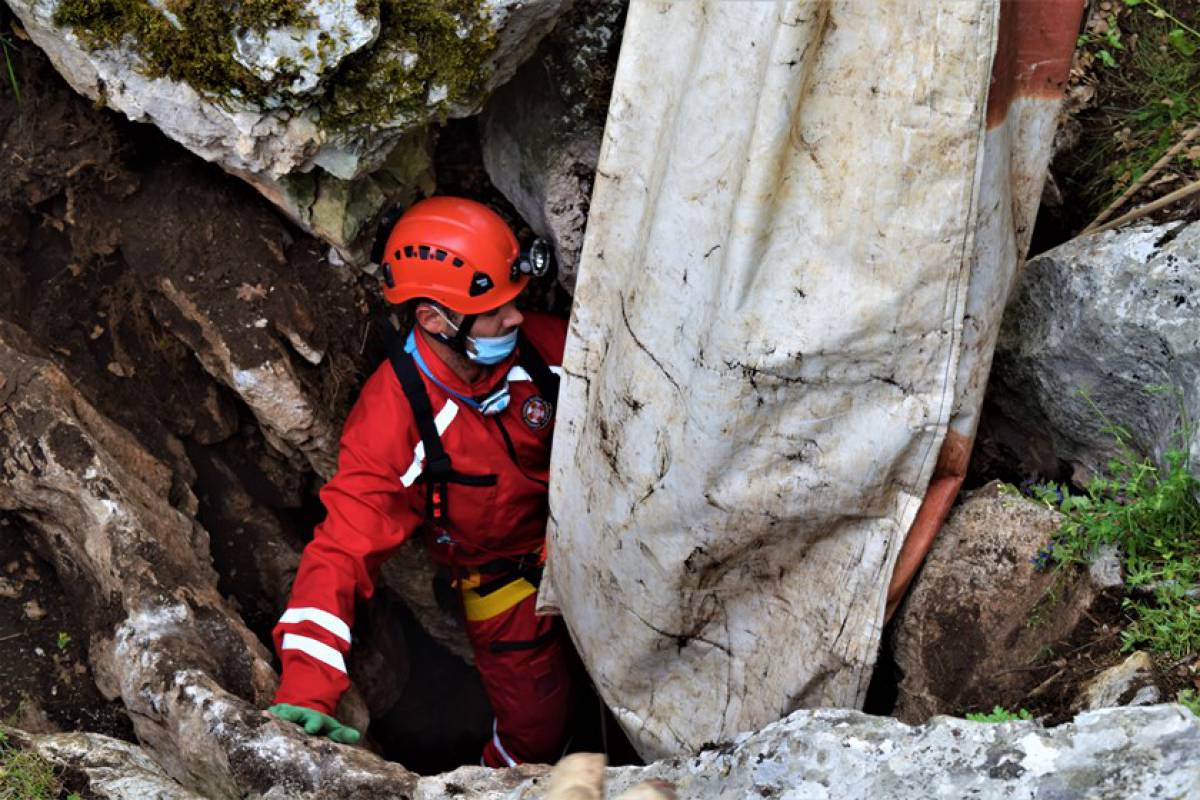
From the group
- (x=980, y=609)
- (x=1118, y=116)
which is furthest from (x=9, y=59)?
(x=1118, y=116)

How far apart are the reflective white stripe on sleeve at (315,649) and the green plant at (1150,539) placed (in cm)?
212

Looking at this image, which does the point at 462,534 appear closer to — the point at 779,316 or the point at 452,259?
the point at 452,259

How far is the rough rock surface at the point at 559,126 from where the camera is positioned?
12.4 ft

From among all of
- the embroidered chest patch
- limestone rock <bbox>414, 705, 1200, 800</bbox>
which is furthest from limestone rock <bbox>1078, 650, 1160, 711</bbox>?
the embroidered chest patch

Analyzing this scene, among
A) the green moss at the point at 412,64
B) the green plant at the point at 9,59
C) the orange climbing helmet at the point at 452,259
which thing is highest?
the green plant at the point at 9,59

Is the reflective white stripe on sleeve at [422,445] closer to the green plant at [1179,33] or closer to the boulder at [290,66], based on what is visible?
the boulder at [290,66]

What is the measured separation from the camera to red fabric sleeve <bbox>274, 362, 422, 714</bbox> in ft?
11.5

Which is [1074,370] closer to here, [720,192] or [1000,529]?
[1000,529]

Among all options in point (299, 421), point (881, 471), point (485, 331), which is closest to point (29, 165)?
point (299, 421)

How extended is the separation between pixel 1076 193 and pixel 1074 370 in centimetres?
82

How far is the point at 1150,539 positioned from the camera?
2.74m

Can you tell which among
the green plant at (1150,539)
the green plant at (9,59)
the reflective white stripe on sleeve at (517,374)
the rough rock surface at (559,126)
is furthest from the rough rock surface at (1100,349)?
the green plant at (9,59)

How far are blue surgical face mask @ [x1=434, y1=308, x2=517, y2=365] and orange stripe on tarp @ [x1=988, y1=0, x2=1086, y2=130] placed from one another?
1.85 metres

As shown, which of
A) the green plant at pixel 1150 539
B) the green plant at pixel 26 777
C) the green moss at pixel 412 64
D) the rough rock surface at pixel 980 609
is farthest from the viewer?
the green moss at pixel 412 64
